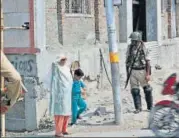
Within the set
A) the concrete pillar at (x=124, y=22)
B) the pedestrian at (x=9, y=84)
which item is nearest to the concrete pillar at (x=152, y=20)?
the concrete pillar at (x=124, y=22)

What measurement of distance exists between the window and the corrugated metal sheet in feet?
6.66

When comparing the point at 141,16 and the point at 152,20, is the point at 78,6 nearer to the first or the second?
the point at 152,20

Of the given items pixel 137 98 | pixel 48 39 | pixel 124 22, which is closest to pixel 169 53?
pixel 124 22

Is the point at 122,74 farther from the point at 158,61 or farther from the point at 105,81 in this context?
the point at 158,61

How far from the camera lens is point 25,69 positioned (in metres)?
11.3

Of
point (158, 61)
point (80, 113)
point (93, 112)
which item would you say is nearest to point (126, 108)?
point (93, 112)

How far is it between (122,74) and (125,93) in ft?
4.92

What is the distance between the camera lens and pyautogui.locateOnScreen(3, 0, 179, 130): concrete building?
11227 mm

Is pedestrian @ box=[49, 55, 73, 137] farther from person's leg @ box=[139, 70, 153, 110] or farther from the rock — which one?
person's leg @ box=[139, 70, 153, 110]

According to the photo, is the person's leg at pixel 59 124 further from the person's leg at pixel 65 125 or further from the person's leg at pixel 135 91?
the person's leg at pixel 135 91

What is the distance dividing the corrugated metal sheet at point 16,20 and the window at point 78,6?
6.66 ft

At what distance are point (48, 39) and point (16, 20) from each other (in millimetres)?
1056

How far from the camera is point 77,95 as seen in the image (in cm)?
1035

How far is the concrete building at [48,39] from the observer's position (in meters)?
11.2
